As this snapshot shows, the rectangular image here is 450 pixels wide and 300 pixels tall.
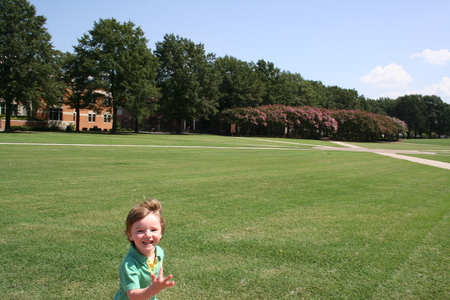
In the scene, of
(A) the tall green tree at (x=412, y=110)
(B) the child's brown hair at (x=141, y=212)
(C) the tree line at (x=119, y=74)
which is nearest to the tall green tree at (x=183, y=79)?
(C) the tree line at (x=119, y=74)

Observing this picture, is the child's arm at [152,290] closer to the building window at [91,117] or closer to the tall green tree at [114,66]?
the tall green tree at [114,66]

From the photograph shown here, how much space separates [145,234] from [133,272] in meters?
0.23

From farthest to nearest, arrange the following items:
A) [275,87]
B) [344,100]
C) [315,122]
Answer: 1. [344,100]
2. [275,87]
3. [315,122]

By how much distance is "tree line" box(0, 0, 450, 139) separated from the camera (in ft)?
125

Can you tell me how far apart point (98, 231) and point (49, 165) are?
6.72m

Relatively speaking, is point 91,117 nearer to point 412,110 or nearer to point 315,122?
point 315,122

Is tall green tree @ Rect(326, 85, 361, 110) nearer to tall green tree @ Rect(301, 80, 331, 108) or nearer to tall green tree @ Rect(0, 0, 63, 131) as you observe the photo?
tall green tree @ Rect(301, 80, 331, 108)

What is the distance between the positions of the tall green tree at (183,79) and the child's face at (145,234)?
48711 millimetres

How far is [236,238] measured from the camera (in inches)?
173

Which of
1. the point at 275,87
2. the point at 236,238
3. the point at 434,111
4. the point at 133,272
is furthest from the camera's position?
the point at 434,111

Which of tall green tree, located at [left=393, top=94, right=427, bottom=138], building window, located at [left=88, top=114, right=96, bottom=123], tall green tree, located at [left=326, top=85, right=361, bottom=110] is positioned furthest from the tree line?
tall green tree, located at [left=393, top=94, right=427, bottom=138]

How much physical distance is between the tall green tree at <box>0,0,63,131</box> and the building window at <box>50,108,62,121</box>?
1647 centimetres

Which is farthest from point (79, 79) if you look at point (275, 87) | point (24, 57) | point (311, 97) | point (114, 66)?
point (311, 97)

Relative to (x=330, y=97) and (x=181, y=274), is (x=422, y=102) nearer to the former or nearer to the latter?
(x=330, y=97)
